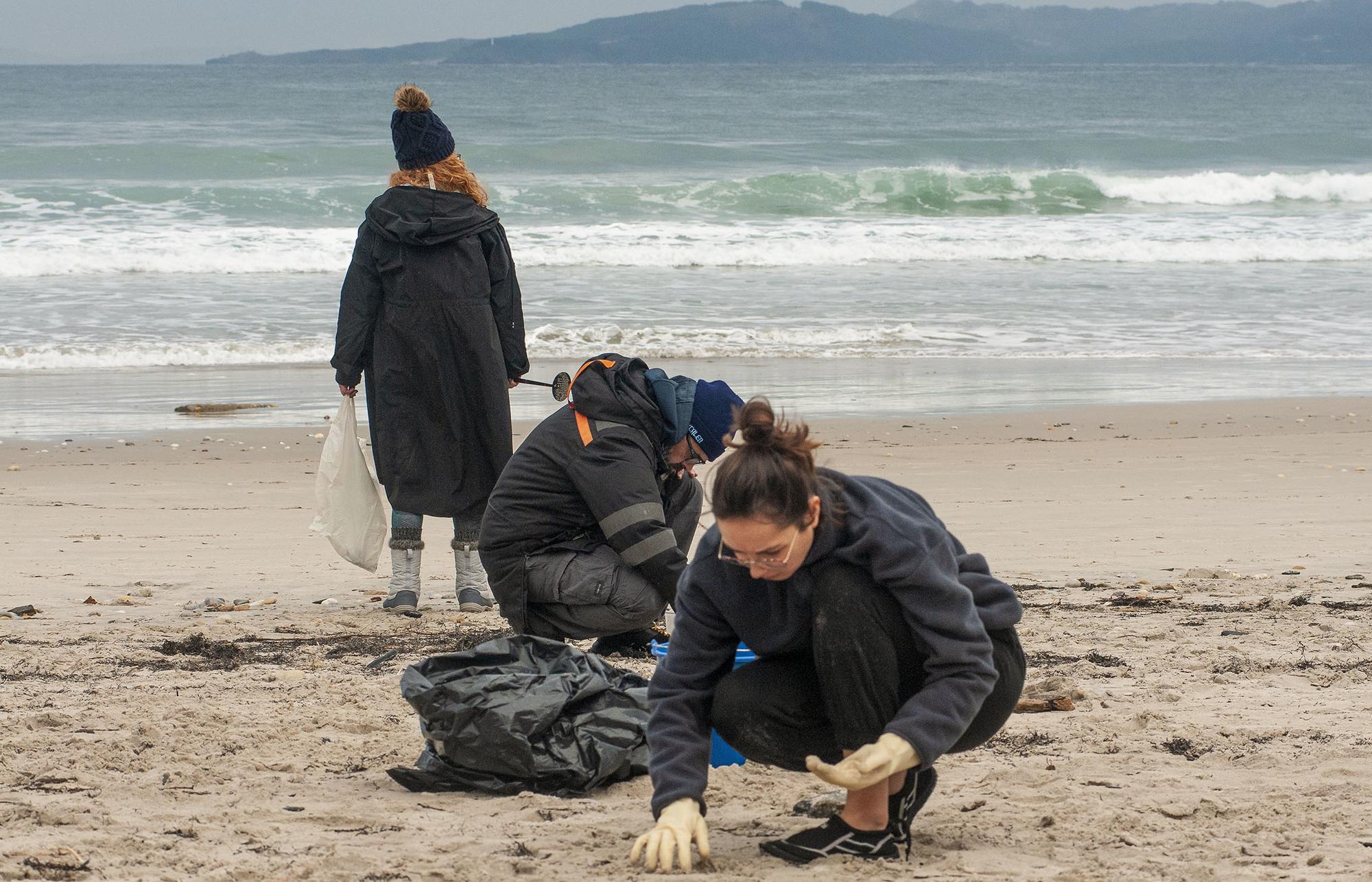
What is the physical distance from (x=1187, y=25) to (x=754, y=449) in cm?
18071

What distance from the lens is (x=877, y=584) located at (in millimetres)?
2387

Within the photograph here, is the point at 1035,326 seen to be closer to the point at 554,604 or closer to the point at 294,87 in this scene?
the point at 554,604

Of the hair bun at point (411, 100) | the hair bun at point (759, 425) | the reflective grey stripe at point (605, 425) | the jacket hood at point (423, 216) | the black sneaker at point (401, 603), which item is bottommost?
the black sneaker at point (401, 603)

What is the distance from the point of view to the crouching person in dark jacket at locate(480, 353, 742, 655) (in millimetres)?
3703

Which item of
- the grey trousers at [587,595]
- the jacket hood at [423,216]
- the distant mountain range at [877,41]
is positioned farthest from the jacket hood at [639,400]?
the distant mountain range at [877,41]

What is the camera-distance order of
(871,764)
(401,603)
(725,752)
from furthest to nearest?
(401,603) < (725,752) < (871,764)

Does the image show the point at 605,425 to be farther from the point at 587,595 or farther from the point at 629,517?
the point at 587,595

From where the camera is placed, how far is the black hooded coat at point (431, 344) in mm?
4766

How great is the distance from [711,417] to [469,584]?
166 cm

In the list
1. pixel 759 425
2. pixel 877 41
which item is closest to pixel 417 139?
pixel 759 425

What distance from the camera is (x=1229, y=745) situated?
10.5 feet

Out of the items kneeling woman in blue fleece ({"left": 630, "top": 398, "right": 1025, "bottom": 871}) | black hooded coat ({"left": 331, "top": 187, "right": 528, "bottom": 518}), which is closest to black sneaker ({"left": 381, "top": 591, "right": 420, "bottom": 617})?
black hooded coat ({"left": 331, "top": 187, "right": 528, "bottom": 518})

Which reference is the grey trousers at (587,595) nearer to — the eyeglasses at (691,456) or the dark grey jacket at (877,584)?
the eyeglasses at (691,456)

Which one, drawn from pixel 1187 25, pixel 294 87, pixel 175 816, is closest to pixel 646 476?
pixel 175 816
